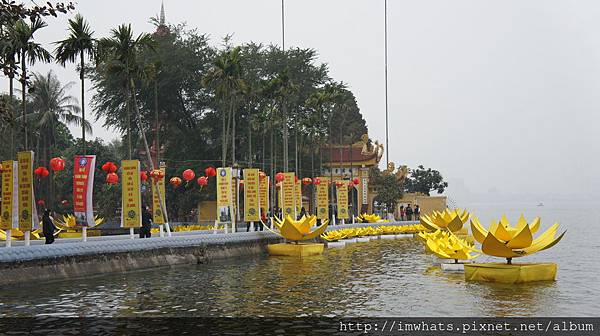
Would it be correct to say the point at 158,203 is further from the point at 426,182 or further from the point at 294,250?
the point at 426,182

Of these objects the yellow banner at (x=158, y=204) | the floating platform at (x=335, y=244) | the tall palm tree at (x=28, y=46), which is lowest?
the floating platform at (x=335, y=244)

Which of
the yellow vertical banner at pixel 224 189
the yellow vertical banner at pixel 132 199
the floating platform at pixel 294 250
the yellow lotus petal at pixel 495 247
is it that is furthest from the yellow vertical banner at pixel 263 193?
Result: the yellow lotus petal at pixel 495 247

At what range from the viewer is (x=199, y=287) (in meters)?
17.6

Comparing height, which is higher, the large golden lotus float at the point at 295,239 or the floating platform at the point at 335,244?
the large golden lotus float at the point at 295,239

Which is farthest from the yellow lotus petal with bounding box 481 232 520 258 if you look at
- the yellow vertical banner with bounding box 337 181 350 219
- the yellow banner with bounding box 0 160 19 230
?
the yellow vertical banner with bounding box 337 181 350 219

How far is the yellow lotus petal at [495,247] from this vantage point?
17500 millimetres

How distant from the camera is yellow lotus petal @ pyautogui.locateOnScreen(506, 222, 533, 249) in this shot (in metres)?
17.3

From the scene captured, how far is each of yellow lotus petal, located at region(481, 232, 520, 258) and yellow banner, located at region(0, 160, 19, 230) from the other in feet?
45.1

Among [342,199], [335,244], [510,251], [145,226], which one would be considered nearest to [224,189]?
[145,226]

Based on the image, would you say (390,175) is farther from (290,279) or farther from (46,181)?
(290,279)

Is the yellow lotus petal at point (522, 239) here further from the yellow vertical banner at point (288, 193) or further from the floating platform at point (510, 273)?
the yellow vertical banner at point (288, 193)

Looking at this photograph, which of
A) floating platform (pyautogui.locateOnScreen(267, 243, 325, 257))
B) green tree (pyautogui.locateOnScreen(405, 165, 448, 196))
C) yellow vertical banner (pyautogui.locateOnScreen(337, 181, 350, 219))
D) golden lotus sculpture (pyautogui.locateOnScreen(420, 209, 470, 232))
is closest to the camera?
floating platform (pyautogui.locateOnScreen(267, 243, 325, 257))

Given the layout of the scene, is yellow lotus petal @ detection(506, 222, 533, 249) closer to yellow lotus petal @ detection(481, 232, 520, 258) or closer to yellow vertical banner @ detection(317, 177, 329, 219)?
yellow lotus petal @ detection(481, 232, 520, 258)

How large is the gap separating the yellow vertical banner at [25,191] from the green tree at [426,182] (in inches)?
2658
